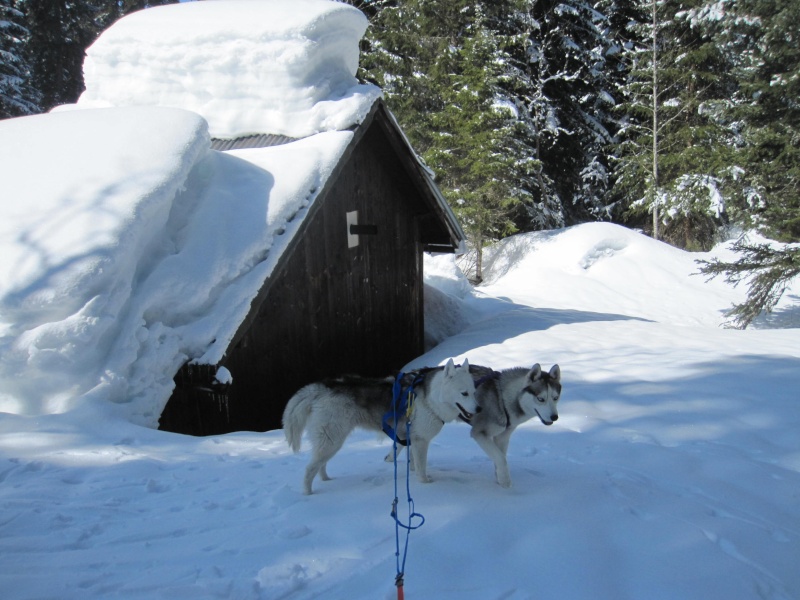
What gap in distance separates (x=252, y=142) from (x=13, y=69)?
65.5 ft

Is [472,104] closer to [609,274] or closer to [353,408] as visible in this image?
[609,274]

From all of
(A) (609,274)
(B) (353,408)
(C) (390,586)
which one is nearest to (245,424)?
(B) (353,408)

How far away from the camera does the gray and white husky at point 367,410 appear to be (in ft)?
14.2

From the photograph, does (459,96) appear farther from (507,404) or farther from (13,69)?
(507,404)

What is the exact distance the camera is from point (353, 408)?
15.3ft

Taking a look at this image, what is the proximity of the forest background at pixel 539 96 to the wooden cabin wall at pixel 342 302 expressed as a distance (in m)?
13.7

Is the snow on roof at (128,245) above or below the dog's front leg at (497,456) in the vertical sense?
above

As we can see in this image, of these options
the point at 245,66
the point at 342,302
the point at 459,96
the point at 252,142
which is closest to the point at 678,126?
the point at 459,96

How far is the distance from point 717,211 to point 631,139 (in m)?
7.17

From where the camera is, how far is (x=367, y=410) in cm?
470

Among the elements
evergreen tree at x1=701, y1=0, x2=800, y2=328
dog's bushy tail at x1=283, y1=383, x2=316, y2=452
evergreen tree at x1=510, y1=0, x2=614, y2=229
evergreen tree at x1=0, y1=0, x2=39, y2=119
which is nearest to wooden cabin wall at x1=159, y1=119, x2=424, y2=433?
dog's bushy tail at x1=283, y1=383, x2=316, y2=452

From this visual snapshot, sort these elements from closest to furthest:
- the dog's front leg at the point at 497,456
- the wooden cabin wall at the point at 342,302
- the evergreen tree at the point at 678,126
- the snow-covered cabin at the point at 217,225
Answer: the dog's front leg at the point at 497,456 → the snow-covered cabin at the point at 217,225 → the wooden cabin wall at the point at 342,302 → the evergreen tree at the point at 678,126

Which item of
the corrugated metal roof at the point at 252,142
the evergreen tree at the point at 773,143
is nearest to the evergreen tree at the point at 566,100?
the evergreen tree at the point at 773,143

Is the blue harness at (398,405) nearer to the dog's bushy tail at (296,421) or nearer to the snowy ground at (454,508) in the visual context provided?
the snowy ground at (454,508)
